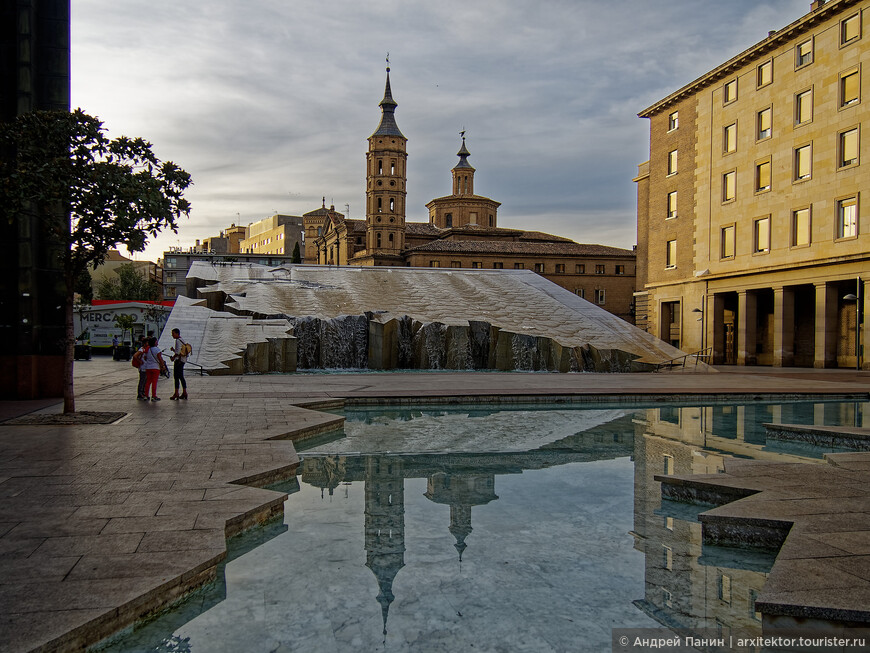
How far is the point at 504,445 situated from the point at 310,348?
14006 mm

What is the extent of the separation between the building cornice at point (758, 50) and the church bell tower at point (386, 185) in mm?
41846

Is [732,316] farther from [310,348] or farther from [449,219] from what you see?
[449,219]

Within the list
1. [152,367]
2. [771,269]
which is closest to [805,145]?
[771,269]

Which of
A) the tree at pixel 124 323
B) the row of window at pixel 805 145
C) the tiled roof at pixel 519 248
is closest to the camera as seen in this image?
the row of window at pixel 805 145

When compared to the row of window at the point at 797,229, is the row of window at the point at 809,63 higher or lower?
higher

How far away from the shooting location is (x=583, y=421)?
1146 cm

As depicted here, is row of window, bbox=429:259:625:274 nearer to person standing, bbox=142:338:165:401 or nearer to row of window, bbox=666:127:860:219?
row of window, bbox=666:127:860:219

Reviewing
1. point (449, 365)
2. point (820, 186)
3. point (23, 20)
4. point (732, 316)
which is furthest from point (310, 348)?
point (732, 316)

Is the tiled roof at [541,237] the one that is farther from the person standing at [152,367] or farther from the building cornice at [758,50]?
the person standing at [152,367]

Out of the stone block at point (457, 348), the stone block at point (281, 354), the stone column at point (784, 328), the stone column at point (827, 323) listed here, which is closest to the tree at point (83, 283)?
the stone block at point (281, 354)

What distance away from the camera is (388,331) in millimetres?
21797

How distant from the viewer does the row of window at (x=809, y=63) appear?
84.7ft

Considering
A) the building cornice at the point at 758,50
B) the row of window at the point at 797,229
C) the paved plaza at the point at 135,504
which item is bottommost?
the paved plaza at the point at 135,504

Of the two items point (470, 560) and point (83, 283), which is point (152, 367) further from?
point (470, 560)
